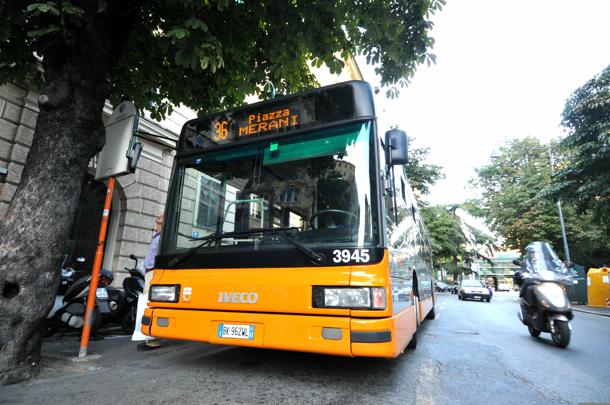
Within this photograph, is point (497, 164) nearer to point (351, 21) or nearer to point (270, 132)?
point (351, 21)

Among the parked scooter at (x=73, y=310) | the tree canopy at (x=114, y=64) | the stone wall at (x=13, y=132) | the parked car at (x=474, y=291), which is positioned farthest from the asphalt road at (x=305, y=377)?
the parked car at (x=474, y=291)

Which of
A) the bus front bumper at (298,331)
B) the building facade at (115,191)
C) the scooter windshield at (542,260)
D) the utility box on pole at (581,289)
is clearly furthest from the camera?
the utility box on pole at (581,289)

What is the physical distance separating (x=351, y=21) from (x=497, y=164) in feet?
101

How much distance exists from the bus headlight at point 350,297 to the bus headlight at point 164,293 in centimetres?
148

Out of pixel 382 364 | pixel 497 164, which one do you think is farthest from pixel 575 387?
pixel 497 164

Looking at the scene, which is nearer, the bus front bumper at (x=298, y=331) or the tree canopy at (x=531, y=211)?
the bus front bumper at (x=298, y=331)

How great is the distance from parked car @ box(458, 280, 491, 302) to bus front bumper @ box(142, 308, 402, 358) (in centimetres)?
2159

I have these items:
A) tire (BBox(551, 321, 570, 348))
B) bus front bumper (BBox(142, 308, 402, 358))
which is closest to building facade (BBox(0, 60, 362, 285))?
bus front bumper (BBox(142, 308, 402, 358))

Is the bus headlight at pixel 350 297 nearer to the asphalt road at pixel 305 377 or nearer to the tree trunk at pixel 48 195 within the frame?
the asphalt road at pixel 305 377

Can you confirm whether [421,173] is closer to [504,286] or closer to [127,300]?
[127,300]

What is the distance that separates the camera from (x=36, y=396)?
9.52 ft

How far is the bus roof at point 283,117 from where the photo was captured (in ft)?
11.7

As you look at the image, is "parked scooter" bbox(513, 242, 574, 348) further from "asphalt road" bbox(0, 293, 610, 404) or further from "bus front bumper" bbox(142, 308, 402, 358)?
"bus front bumper" bbox(142, 308, 402, 358)

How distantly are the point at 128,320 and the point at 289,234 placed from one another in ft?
14.1
